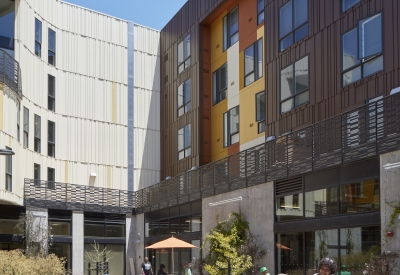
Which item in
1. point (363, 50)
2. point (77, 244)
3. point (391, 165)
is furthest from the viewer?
point (77, 244)

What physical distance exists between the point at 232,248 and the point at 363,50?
7955mm

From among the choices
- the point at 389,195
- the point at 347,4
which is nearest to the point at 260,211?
the point at 389,195

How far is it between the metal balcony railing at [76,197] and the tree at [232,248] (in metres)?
11.6

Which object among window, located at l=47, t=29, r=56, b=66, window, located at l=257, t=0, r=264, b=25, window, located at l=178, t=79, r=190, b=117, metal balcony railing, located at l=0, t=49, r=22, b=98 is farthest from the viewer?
window, located at l=47, t=29, r=56, b=66

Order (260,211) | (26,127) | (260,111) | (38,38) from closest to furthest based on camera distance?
(260,211) → (260,111) → (26,127) → (38,38)

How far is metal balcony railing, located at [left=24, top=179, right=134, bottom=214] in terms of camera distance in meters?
32.2

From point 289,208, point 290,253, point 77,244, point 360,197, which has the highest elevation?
point 360,197

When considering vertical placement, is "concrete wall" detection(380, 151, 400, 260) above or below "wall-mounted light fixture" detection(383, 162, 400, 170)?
below

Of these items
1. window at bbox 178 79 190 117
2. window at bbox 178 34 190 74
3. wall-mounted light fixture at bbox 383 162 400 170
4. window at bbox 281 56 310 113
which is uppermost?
window at bbox 178 34 190 74

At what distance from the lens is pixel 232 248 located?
886 inches

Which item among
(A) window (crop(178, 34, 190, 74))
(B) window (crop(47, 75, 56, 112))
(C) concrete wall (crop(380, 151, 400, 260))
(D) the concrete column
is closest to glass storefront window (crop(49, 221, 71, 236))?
(D) the concrete column

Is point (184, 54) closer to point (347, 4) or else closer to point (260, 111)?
point (260, 111)

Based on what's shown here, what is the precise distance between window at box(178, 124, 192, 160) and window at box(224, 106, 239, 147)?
10.7 ft

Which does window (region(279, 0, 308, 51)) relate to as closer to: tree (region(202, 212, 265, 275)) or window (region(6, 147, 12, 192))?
tree (region(202, 212, 265, 275))
